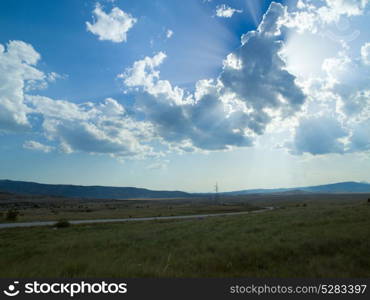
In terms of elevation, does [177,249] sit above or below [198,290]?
below

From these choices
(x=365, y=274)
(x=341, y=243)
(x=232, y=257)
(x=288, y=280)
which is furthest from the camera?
(x=341, y=243)

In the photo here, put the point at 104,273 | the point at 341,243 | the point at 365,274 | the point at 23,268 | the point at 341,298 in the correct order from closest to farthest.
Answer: the point at 341,298 → the point at 365,274 → the point at 104,273 → the point at 23,268 → the point at 341,243

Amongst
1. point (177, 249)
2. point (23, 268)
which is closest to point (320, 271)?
point (177, 249)

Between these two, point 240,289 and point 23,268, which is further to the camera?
point 23,268

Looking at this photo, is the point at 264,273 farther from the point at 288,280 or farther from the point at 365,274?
the point at 365,274

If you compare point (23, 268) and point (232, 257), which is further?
point (232, 257)

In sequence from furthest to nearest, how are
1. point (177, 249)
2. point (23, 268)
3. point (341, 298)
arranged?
point (177, 249) → point (23, 268) → point (341, 298)

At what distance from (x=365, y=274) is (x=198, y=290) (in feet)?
18.7

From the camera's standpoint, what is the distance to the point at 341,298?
628 cm

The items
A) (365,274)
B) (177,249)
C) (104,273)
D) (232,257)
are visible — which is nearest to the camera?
(365,274)

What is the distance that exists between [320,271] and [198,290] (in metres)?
4.45

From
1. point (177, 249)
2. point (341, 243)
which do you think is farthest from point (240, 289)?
point (341, 243)

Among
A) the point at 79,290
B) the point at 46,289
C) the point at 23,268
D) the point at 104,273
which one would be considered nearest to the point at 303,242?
the point at 104,273

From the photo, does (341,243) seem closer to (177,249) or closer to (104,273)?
(177,249)
